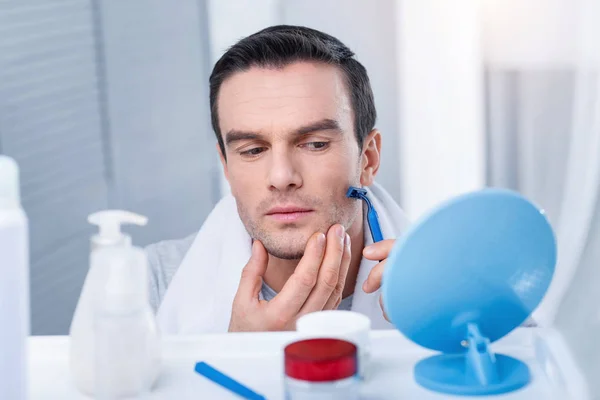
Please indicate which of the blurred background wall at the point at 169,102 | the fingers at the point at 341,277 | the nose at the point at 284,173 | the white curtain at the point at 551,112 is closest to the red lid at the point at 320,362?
the white curtain at the point at 551,112

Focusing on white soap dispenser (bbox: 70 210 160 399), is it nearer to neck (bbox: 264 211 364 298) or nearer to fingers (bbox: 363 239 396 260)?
fingers (bbox: 363 239 396 260)

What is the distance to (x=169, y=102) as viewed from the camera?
1.66 m

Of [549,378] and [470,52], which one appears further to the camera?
[470,52]

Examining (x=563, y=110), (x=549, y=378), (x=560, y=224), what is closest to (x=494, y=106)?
(x=563, y=110)

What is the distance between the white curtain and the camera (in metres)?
0.79

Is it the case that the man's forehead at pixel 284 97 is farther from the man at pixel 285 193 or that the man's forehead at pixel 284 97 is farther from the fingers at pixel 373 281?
the fingers at pixel 373 281

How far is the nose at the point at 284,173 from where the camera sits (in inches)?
38.4

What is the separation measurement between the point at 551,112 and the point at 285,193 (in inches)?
15.8

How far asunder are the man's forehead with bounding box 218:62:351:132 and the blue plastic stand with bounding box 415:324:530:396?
522 mm

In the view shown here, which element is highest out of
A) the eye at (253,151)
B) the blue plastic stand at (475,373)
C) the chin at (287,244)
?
the eye at (253,151)

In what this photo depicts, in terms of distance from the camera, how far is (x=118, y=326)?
0.51 meters

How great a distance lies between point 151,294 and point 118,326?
2.46 feet

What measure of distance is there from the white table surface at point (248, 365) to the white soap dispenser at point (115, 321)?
0.08 ft

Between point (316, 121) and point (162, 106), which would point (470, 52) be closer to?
point (316, 121)
